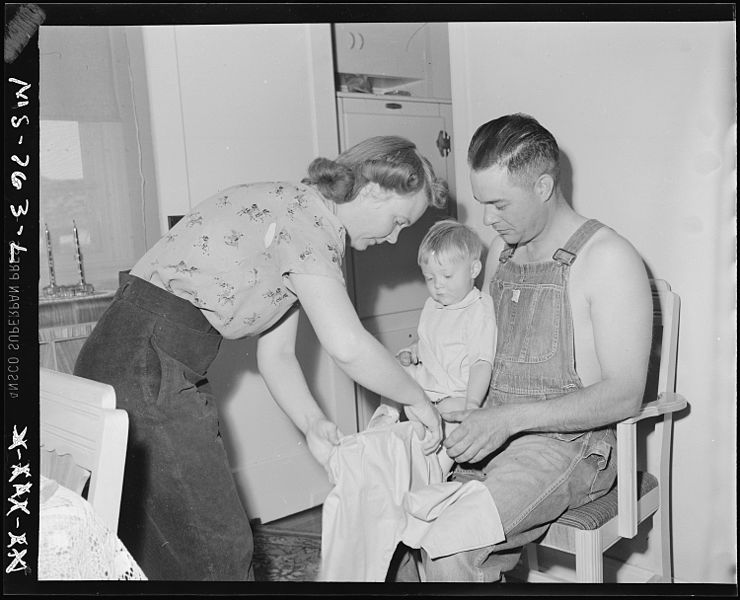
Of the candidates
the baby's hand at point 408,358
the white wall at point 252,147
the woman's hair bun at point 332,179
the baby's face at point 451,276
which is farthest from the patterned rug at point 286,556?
the woman's hair bun at point 332,179

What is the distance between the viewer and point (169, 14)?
1.43 m

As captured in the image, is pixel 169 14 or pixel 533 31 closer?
pixel 169 14

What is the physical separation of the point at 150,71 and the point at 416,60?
35.8 inches

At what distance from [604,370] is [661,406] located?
0.20 metres

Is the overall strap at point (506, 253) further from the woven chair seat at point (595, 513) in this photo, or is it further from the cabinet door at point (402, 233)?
the cabinet door at point (402, 233)

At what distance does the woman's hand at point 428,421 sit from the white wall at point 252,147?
861mm

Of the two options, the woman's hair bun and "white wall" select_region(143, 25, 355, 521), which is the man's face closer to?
the woman's hair bun

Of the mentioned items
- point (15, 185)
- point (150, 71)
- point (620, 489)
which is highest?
point (150, 71)

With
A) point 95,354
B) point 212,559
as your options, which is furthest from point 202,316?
point 212,559

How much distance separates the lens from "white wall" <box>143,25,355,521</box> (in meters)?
1.85

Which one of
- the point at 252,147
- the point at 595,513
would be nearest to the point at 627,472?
the point at 595,513

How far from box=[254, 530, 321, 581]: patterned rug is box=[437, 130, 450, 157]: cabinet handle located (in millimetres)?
1394

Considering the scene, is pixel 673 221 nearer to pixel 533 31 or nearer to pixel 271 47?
pixel 533 31

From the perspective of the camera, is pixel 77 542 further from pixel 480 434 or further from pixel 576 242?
pixel 576 242
